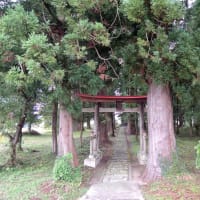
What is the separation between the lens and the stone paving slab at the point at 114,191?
624cm

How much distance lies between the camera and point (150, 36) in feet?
22.9

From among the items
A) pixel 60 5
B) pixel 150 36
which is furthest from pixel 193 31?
pixel 60 5

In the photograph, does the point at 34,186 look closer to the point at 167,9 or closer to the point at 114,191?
the point at 114,191

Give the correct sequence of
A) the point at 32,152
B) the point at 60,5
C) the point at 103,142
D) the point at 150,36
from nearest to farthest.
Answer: the point at 60,5 → the point at 150,36 → the point at 32,152 → the point at 103,142

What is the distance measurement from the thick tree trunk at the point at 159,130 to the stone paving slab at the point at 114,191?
768 millimetres

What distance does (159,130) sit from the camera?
7.71 m

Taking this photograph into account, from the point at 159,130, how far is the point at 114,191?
2045mm

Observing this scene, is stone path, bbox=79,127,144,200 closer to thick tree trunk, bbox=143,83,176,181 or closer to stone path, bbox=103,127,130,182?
stone path, bbox=103,127,130,182

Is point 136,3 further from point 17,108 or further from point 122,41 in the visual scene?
point 17,108

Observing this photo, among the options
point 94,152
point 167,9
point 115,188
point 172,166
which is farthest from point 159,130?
point 94,152

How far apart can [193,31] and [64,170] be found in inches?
189

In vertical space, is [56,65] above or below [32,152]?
above

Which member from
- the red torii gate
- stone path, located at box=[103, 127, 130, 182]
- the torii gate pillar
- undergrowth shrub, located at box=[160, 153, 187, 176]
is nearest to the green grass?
undergrowth shrub, located at box=[160, 153, 187, 176]

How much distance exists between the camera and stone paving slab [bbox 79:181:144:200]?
6.24 metres
